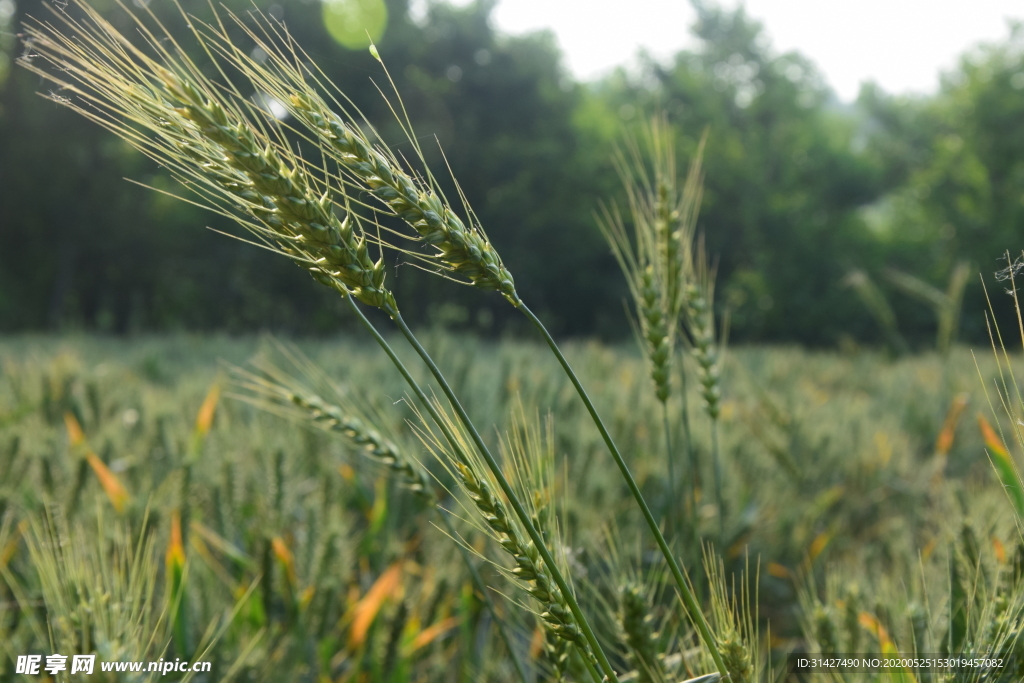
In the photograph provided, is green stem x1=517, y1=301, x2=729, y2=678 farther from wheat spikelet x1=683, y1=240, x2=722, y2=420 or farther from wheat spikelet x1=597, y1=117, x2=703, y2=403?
wheat spikelet x1=683, y1=240, x2=722, y2=420

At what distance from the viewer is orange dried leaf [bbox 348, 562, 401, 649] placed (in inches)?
63.5

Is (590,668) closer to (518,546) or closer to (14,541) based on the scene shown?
(518,546)

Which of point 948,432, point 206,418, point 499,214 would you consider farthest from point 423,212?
point 499,214

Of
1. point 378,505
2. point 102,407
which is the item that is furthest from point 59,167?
point 378,505

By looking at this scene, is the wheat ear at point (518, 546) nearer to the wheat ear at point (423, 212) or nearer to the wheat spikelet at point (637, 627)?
the wheat ear at point (423, 212)

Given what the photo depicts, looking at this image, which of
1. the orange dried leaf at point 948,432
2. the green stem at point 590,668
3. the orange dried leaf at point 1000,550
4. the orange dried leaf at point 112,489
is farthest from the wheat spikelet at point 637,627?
the orange dried leaf at point 948,432

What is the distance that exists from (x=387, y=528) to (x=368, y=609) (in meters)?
0.56

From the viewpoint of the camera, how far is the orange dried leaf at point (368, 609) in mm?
1613

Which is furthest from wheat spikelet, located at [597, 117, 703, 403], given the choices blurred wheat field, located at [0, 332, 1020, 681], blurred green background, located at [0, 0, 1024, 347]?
blurred green background, located at [0, 0, 1024, 347]

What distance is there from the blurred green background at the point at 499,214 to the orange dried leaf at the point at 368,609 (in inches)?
307

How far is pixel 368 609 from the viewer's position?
5.36ft

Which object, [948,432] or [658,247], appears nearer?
[658,247]

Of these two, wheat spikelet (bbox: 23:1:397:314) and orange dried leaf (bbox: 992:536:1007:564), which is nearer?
wheat spikelet (bbox: 23:1:397:314)

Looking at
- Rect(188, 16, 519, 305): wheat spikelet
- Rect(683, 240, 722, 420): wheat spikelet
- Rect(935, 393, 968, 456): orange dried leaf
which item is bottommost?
Rect(935, 393, 968, 456): orange dried leaf
